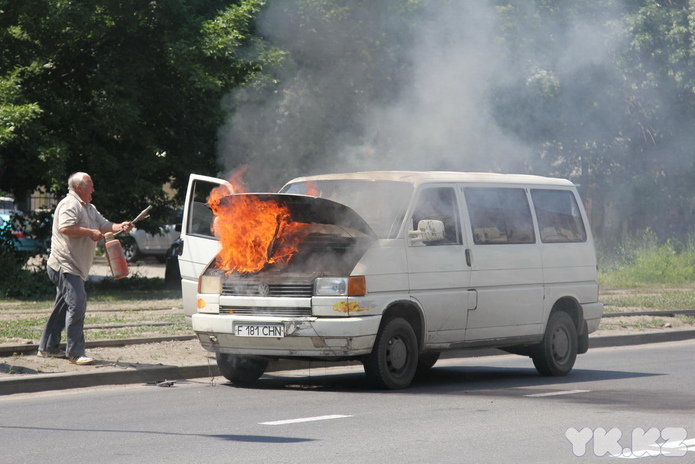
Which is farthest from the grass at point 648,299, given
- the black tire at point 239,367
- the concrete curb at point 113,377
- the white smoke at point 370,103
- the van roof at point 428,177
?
the black tire at point 239,367

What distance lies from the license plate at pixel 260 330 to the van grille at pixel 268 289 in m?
0.28

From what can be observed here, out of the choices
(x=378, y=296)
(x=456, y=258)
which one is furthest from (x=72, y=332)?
(x=456, y=258)

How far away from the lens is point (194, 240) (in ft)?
38.7

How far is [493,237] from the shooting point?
10.7 meters

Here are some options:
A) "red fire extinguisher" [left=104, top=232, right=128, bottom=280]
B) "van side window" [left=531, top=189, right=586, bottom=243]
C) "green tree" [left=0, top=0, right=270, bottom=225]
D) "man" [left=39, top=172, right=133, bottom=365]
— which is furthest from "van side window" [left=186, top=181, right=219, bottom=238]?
"green tree" [left=0, top=0, right=270, bottom=225]

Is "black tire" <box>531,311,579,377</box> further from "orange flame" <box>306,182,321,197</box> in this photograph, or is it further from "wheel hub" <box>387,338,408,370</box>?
"orange flame" <box>306,182,321,197</box>

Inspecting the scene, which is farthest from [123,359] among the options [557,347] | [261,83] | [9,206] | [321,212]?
[9,206]

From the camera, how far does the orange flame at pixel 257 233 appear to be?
9789 mm

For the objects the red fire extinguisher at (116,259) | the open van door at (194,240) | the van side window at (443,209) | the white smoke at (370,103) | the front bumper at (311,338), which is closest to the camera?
the front bumper at (311,338)

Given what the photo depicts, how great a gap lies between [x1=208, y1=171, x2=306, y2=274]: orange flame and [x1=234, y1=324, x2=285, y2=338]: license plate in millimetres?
524

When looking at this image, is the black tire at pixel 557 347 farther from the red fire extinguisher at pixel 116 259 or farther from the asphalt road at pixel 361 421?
the red fire extinguisher at pixel 116 259

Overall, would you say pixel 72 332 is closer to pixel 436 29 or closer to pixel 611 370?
pixel 611 370

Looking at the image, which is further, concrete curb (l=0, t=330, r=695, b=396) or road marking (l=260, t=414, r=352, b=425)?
concrete curb (l=0, t=330, r=695, b=396)

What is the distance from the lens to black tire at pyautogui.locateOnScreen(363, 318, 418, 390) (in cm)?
966
